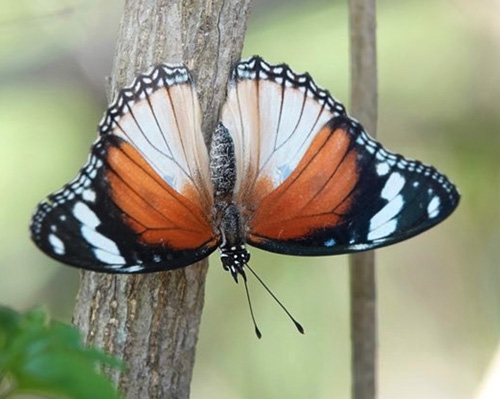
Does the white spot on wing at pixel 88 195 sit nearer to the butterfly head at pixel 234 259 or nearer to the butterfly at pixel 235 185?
the butterfly at pixel 235 185

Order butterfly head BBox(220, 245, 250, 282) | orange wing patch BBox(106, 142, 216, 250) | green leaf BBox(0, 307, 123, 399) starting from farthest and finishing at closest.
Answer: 1. butterfly head BBox(220, 245, 250, 282)
2. orange wing patch BBox(106, 142, 216, 250)
3. green leaf BBox(0, 307, 123, 399)

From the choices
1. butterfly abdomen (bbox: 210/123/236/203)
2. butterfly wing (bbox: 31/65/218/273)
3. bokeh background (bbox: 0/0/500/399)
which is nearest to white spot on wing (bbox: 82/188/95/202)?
butterfly wing (bbox: 31/65/218/273)

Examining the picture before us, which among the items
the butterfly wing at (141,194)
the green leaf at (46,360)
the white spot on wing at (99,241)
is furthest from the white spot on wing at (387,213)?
the green leaf at (46,360)

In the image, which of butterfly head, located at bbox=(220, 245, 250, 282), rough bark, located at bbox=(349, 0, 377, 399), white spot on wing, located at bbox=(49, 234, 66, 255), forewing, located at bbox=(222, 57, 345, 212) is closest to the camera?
white spot on wing, located at bbox=(49, 234, 66, 255)

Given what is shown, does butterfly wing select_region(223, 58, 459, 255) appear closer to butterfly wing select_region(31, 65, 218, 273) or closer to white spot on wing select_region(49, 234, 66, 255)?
butterfly wing select_region(31, 65, 218, 273)

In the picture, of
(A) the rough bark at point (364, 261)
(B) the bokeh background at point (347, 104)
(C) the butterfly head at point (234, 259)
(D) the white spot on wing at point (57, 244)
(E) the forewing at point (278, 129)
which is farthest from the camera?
(B) the bokeh background at point (347, 104)

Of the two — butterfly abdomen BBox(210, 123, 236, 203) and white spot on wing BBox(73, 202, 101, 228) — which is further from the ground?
butterfly abdomen BBox(210, 123, 236, 203)

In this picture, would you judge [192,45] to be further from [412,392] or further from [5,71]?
[412,392]
